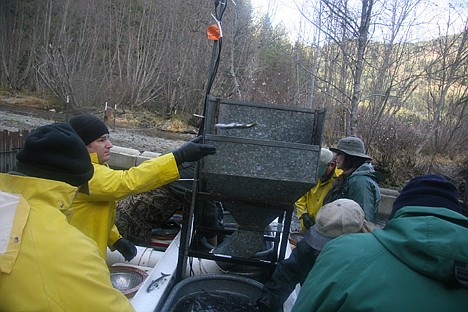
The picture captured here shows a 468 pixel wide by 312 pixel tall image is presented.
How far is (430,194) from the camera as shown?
4.63 ft

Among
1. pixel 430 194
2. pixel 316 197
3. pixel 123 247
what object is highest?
pixel 430 194

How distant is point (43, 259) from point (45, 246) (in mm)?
38

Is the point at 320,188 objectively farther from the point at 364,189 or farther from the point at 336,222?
the point at 336,222

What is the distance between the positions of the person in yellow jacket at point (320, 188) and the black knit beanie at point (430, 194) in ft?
6.78

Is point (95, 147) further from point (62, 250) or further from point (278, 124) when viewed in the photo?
point (62, 250)

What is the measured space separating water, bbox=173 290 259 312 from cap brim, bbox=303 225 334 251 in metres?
0.98

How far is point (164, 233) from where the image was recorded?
4.42 meters

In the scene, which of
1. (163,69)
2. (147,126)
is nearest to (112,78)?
(163,69)

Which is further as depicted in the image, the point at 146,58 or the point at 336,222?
the point at 146,58

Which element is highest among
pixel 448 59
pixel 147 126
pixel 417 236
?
pixel 448 59

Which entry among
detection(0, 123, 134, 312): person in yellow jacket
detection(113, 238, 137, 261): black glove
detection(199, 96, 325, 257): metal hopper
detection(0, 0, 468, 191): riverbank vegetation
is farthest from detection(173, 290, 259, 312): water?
detection(0, 0, 468, 191): riverbank vegetation

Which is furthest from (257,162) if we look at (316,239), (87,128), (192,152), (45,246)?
(45,246)

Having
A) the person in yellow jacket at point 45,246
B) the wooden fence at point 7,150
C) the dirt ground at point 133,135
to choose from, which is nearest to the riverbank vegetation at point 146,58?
the dirt ground at point 133,135

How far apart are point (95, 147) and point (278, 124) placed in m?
1.30
